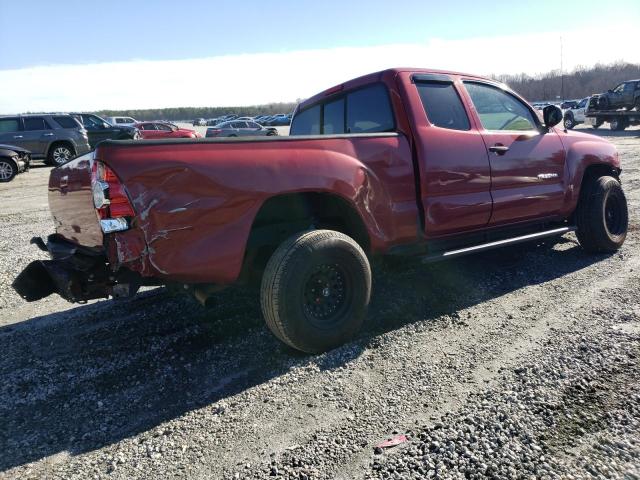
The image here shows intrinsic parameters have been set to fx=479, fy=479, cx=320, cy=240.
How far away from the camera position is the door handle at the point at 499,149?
433 cm

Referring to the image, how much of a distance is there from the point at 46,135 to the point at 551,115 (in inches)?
666

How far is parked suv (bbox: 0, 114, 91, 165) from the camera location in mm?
16438

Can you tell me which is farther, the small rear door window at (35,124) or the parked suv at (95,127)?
the parked suv at (95,127)

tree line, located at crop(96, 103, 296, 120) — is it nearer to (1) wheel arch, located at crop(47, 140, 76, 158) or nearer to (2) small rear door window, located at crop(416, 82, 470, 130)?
(1) wheel arch, located at crop(47, 140, 76, 158)

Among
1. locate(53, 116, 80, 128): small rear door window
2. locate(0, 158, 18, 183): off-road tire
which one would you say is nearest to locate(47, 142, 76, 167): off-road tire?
locate(53, 116, 80, 128): small rear door window

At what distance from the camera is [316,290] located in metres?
3.41

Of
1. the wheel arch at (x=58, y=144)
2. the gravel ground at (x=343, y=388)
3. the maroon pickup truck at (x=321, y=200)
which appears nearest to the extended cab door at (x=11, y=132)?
the wheel arch at (x=58, y=144)

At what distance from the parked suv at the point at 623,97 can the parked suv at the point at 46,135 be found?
26398mm

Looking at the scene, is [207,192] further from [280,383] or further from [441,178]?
[441,178]

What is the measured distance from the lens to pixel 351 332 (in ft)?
11.4

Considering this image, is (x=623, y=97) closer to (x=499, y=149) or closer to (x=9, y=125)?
(x=499, y=149)

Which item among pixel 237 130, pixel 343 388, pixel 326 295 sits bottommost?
pixel 343 388

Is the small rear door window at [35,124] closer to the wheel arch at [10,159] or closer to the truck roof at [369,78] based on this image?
the wheel arch at [10,159]

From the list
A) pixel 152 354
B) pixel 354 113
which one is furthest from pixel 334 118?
pixel 152 354
